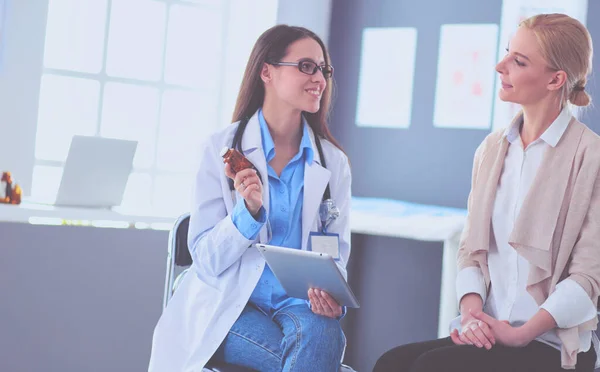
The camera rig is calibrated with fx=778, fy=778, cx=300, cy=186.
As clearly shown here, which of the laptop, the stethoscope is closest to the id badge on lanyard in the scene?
the stethoscope

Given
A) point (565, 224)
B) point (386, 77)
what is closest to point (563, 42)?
point (565, 224)

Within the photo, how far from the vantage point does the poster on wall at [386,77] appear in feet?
15.2

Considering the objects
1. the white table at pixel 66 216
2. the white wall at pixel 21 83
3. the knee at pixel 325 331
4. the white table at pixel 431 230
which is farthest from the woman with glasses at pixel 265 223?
the white wall at pixel 21 83

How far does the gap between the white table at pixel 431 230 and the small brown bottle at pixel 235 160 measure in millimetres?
1180

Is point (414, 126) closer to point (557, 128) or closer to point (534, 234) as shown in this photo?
point (557, 128)

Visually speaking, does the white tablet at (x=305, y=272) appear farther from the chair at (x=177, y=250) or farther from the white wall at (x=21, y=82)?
the white wall at (x=21, y=82)

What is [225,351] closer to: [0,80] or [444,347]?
[444,347]

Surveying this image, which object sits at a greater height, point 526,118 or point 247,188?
point 526,118

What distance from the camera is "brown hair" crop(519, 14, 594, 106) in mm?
1767

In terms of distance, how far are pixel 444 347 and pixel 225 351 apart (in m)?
0.54

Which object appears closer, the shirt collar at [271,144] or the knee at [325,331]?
the knee at [325,331]

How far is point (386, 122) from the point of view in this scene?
4.69 m

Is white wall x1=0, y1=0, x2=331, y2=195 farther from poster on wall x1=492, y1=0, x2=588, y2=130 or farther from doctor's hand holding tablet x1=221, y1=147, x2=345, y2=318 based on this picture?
poster on wall x1=492, y1=0, x2=588, y2=130

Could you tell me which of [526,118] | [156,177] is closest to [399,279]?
[526,118]
